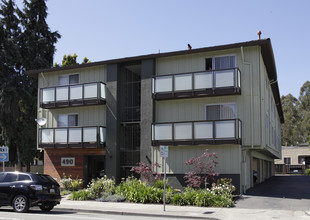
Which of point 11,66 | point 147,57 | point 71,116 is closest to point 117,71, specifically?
point 147,57

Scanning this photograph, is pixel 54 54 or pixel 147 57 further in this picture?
pixel 54 54

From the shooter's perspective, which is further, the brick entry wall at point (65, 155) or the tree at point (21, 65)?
the tree at point (21, 65)

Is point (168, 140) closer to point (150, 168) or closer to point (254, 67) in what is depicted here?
point (150, 168)

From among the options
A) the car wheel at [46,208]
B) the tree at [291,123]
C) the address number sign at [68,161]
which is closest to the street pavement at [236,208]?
the car wheel at [46,208]

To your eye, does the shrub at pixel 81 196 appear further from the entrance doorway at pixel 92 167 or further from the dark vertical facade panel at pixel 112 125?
the entrance doorway at pixel 92 167

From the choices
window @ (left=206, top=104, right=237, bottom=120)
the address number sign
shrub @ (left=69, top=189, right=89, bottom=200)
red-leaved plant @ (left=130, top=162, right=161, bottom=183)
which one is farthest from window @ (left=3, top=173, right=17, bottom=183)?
window @ (left=206, top=104, right=237, bottom=120)

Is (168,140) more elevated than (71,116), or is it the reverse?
(71,116)

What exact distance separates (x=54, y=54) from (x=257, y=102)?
2420cm

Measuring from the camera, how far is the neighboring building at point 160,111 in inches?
781

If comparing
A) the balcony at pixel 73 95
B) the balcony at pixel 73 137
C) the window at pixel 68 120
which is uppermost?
the balcony at pixel 73 95

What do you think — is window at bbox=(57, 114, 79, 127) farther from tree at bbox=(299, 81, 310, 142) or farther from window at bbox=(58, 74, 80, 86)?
tree at bbox=(299, 81, 310, 142)

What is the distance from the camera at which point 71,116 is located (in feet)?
82.3

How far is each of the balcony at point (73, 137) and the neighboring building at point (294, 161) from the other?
1695 inches

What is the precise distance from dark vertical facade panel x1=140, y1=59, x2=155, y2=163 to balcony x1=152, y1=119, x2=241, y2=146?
69 cm
